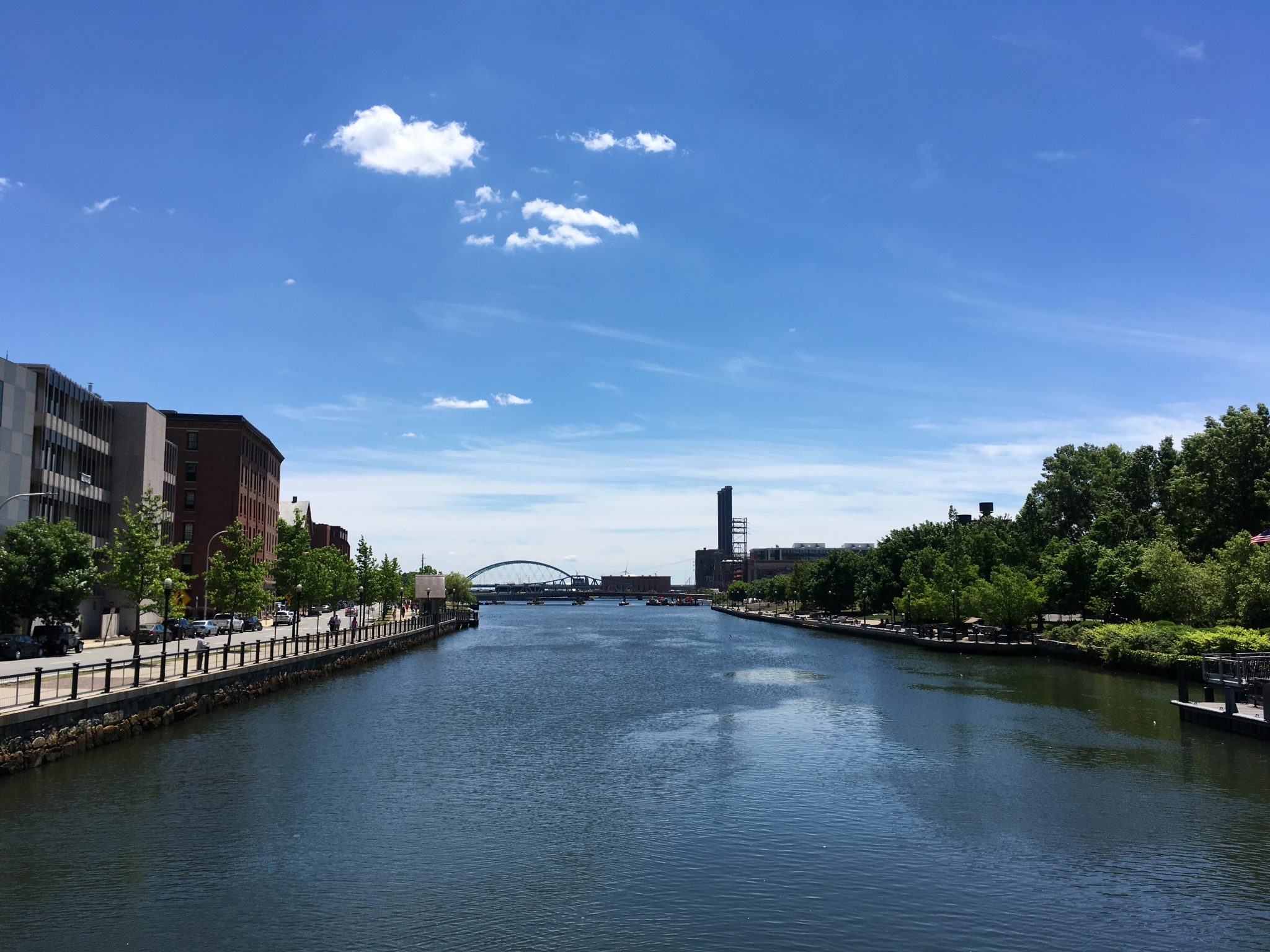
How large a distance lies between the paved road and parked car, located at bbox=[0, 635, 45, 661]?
60cm

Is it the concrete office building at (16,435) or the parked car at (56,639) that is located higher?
the concrete office building at (16,435)

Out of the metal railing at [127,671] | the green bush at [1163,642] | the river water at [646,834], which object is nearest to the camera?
the river water at [646,834]

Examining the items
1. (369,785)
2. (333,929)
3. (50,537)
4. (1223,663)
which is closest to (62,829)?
(369,785)

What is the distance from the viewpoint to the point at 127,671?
40750mm

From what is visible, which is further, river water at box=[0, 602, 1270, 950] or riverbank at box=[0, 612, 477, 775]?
A: riverbank at box=[0, 612, 477, 775]

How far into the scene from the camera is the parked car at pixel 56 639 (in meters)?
57.5

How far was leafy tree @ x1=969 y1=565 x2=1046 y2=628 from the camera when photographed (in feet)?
315

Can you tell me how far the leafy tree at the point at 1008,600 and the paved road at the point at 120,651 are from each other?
228 feet

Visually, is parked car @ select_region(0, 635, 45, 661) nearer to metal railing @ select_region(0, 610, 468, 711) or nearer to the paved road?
the paved road

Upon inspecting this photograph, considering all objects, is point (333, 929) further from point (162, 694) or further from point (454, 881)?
point (162, 694)

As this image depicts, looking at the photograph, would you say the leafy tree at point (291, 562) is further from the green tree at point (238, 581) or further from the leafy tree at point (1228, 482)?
the leafy tree at point (1228, 482)

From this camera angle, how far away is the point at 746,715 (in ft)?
156

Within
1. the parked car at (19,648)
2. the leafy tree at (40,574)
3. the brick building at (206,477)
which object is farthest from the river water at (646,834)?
the brick building at (206,477)

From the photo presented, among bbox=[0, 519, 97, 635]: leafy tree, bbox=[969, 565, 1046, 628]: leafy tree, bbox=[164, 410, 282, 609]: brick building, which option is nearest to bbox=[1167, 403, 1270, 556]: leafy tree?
bbox=[969, 565, 1046, 628]: leafy tree
